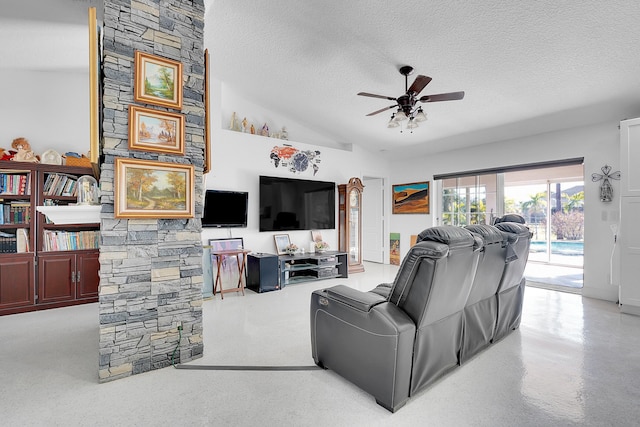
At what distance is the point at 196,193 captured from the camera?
2506 millimetres

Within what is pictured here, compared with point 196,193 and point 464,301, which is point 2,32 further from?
point 464,301

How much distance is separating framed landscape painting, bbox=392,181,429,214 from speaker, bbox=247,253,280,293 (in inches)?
140

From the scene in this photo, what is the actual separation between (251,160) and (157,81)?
2968 millimetres

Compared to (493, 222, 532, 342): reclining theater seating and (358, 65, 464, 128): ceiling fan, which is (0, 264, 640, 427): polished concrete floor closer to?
(493, 222, 532, 342): reclining theater seating

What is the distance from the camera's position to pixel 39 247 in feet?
12.3

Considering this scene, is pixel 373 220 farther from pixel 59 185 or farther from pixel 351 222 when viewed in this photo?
pixel 59 185

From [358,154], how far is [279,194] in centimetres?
229

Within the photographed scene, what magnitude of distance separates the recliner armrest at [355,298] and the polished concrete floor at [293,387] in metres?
0.60

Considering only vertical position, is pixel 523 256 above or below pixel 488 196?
below

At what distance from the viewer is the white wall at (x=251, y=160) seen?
193 inches

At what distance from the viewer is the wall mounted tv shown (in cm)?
533

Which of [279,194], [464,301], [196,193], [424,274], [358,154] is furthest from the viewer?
[358,154]

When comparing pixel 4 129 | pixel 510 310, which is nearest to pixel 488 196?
pixel 510 310

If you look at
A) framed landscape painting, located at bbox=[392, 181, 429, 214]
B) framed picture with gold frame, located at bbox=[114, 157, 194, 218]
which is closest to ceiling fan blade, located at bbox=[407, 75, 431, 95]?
framed picture with gold frame, located at bbox=[114, 157, 194, 218]
